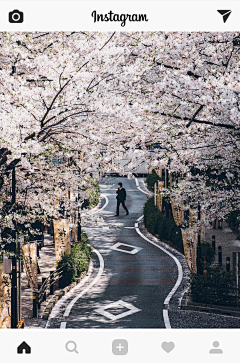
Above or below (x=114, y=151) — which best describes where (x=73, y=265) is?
below

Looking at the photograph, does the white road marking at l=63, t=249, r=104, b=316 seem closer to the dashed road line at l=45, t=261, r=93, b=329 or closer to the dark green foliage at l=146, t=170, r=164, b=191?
the dashed road line at l=45, t=261, r=93, b=329

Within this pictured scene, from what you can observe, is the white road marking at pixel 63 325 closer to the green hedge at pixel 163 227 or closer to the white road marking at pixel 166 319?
the white road marking at pixel 166 319

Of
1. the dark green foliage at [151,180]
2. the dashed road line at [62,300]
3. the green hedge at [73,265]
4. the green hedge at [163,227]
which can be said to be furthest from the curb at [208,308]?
the dark green foliage at [151,180]

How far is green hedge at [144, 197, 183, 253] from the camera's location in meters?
19.7

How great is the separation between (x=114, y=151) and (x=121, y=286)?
5936mm

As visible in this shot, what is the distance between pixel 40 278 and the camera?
1614 cm

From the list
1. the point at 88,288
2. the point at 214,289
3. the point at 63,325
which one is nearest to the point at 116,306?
the point at 63,325

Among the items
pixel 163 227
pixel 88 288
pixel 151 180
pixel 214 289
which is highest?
pixel 151 180
